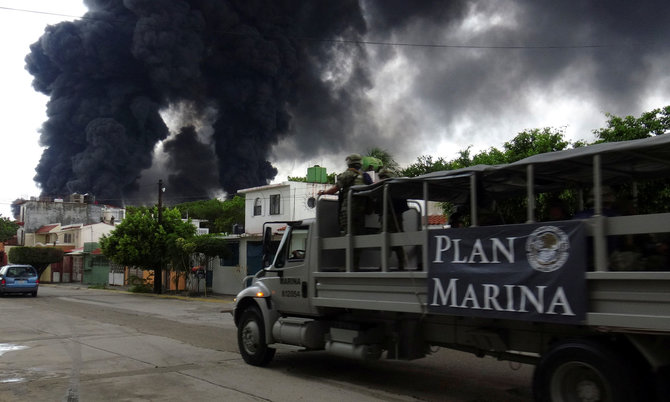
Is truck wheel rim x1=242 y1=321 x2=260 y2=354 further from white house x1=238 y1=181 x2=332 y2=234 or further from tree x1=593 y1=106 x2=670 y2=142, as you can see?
white house x1=238 y1=181 x2=332 y2=234

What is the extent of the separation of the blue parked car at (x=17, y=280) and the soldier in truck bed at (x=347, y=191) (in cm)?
2363

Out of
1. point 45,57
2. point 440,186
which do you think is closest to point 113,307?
point 440,186

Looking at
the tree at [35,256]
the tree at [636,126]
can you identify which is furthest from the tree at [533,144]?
the tree at [35,256]

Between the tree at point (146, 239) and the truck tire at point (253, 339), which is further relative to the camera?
the tree at point (146, 239)

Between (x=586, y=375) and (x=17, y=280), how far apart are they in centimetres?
2739

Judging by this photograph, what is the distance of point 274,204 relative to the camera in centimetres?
3456

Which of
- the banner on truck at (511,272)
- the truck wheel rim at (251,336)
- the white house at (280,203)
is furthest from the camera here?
the white house at (280,203)

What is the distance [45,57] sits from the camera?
282ft

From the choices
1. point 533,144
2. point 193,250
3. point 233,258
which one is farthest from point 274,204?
point 533,144

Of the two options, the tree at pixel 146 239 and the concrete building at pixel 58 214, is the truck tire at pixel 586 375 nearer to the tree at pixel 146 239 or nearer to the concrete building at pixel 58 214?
the tree at pixel 146 239

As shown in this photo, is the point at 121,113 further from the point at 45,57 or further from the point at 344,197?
the point at 344,197

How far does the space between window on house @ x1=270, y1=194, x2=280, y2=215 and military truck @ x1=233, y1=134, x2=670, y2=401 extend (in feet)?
82.9

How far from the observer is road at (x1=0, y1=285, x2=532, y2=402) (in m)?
7.02

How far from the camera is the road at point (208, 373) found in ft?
23.0
